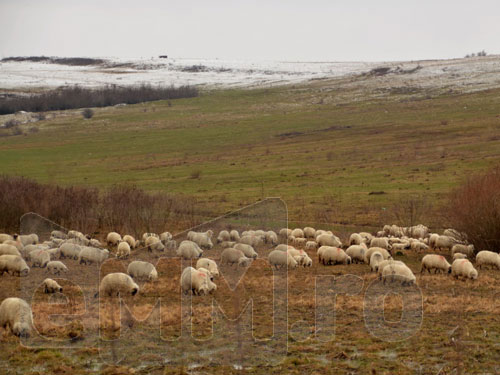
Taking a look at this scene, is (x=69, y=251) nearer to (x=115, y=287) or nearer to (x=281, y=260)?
(x=115, y=287)

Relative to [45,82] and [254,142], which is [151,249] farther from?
[45,82]

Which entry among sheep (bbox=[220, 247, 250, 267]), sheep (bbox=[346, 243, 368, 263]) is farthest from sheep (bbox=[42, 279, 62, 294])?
sheep (bbox=[346, 243, 368, 263])

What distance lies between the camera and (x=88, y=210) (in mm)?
29969

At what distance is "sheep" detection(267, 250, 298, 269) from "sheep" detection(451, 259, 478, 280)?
15.3ft

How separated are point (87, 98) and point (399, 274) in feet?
394

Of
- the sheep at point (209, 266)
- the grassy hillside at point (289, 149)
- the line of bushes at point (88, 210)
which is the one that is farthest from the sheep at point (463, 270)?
the grassy hillside at point (289, 149)

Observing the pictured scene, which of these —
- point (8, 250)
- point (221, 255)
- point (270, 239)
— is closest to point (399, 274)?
point (221, 255)

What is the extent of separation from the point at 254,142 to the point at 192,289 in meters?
60.4

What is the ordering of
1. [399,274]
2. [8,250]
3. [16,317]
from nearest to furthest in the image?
[16,317] → [399,274] → [8,250]

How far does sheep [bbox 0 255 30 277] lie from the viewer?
18.3 m

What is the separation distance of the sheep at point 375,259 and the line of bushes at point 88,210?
11407 mm

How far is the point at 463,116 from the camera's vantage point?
78812 mm

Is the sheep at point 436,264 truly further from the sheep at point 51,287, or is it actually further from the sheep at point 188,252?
the sheep at point 51,287

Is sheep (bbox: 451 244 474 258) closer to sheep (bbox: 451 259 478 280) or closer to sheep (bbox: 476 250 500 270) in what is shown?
sheep (bbox: 476 250 500 270)
